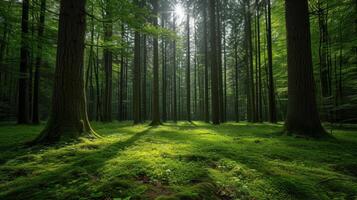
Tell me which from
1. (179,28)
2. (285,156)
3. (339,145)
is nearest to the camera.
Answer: (285,156)

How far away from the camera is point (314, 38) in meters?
13.7

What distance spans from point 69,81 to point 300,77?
6.58m

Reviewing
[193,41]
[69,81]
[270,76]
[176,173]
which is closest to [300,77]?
[176,173]

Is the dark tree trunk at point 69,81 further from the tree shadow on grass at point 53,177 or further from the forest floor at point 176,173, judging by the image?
the tree shadow on grass at point 53,177

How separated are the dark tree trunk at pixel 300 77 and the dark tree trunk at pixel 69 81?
5.98 metres

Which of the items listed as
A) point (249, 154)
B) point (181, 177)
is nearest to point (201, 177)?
point (181, 177)

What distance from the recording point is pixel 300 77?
6395mm

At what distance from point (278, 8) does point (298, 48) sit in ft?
31.1

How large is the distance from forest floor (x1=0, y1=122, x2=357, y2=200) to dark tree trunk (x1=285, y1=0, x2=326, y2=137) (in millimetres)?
1705

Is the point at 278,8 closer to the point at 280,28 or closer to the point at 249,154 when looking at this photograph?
the point at 280,28

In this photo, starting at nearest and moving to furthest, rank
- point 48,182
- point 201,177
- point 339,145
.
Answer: point 48,182
point 201,177
point 339,145

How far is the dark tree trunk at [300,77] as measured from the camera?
6.18 m

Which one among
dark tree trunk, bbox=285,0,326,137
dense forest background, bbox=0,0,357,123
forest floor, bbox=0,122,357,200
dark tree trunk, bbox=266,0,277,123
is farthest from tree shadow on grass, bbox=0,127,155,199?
dark tree trunk, bbox=266,0,277,123

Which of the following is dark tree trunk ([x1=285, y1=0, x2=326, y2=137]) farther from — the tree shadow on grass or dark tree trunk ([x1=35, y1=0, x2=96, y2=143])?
dark tree trunk ([x1=35, y1=0, x2=96, y2=143])
